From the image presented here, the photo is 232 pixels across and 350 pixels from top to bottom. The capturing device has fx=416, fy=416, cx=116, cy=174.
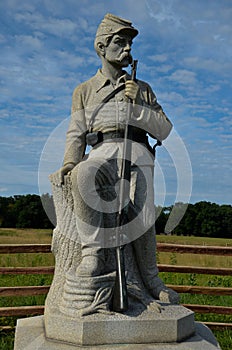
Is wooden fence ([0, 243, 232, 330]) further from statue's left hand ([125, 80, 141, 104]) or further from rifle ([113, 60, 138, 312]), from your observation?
statue's left hand ([125, 80, 141, 104])

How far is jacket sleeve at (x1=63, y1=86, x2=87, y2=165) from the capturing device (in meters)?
3.51

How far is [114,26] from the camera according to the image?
3.51m

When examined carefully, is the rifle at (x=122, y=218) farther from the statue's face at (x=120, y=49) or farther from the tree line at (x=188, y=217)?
the tree line at (x=188, y=217)

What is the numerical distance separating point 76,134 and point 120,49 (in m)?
0.82

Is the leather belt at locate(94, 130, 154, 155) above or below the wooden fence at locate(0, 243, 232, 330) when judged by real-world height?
above

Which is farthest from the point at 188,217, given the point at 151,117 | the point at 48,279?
the point at 151,117

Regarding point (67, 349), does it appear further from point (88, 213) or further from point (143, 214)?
point (143, 214)

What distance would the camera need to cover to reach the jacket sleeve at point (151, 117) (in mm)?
3514

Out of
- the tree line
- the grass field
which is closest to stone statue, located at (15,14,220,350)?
the grass field

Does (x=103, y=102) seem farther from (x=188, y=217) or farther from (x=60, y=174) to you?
(x=188, y=217)

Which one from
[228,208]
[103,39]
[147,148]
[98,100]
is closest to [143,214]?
[147,148]

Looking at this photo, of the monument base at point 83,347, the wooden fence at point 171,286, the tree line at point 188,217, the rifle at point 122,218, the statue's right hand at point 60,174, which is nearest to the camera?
the monument base at point 83,347

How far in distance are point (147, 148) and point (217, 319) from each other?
334 centimetres

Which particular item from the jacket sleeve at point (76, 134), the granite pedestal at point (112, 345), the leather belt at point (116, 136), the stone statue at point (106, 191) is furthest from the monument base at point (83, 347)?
the leather belt at point (116, 136)
